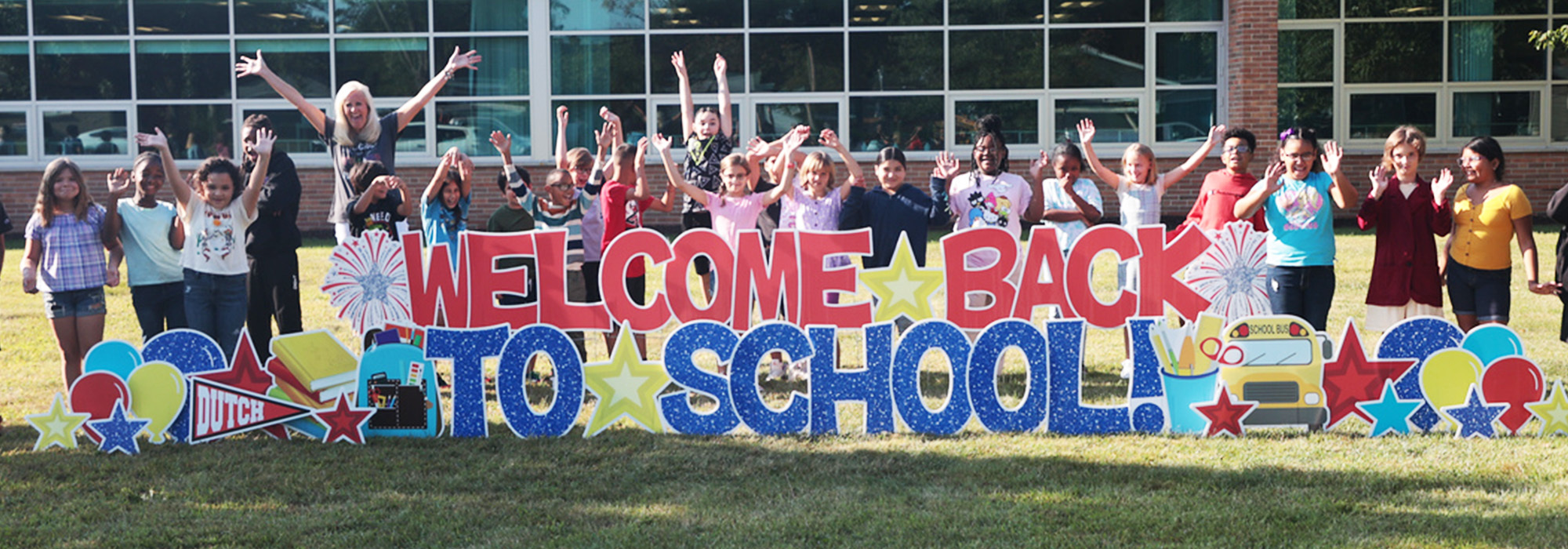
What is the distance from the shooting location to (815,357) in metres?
5.59

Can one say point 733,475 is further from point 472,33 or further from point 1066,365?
point 472,33

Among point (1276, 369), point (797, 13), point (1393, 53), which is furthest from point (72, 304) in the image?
point (1393, 53)

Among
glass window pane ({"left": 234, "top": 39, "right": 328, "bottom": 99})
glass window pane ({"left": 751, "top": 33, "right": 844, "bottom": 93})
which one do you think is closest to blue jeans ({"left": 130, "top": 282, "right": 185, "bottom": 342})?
glass window pane ({"left": 751, "top": 33, "right": 844, "bottom": 93})

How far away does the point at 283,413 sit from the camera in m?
5.55

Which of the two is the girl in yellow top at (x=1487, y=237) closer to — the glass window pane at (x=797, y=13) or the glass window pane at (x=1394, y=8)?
the glass window pane at (x=797, y=13)

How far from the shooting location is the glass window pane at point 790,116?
17094mm

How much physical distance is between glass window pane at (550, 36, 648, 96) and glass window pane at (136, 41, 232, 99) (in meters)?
4.25

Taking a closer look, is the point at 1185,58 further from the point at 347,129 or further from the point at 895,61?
the point at 347,129

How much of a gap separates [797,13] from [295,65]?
6567mm

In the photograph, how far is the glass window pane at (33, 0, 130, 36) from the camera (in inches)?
671

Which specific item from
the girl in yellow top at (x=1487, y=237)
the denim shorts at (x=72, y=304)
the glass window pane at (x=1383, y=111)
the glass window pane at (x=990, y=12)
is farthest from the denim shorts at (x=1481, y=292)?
the glass window pane at (x=1383, y=111)

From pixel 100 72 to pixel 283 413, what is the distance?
13827 millimetres

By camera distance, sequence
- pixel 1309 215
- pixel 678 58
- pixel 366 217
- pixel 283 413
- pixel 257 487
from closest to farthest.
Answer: pixel 257 487, pixel 283 413, pixel 1309 215, pixel 366 217, pixel 678 58

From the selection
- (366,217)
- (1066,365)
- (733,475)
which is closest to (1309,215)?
(1066,365)
